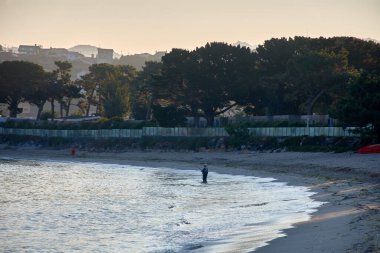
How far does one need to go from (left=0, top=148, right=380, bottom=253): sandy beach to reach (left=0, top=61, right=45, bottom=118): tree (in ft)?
139

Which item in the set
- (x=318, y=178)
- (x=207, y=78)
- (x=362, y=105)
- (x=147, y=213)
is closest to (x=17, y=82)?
Answer: (x=207, y=78)

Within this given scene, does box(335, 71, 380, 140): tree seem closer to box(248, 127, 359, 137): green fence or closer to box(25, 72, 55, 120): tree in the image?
box(248, 127, 359, 137): green fence

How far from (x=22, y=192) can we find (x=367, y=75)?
33734 millimetres

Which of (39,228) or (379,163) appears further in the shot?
(379,163)

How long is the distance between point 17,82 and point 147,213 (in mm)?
119756

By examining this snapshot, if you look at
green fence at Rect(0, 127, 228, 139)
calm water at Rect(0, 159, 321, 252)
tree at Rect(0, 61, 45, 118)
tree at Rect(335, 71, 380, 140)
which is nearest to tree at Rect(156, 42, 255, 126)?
green fence at Rect(0, 127, 228, 139)

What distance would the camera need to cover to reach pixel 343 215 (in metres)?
26.1

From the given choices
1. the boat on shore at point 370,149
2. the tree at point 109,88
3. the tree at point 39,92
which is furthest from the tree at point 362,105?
the tree at point 39,92

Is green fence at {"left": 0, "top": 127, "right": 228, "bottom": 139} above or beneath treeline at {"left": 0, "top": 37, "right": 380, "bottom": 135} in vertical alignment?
beneath

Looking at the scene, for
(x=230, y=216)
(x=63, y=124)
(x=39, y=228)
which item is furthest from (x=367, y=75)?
(x=63, y=124)

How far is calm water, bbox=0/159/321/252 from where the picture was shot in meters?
24.1

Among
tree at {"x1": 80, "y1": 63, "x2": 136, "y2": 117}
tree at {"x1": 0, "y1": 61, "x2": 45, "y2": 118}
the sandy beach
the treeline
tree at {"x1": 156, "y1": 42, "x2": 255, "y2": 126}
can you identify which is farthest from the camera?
tree at {"x1": 0, "y1": 61, "x2": 45, "y2": 118}

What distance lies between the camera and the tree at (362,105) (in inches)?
2445

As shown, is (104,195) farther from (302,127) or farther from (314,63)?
(314,63)
